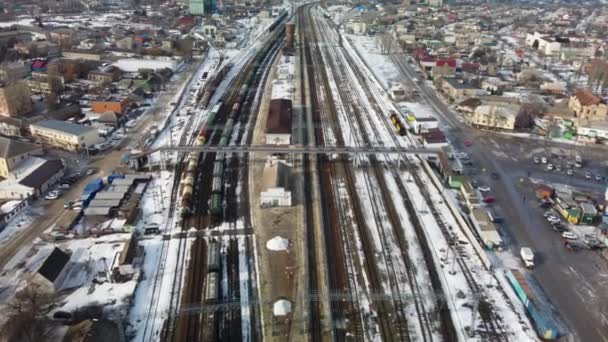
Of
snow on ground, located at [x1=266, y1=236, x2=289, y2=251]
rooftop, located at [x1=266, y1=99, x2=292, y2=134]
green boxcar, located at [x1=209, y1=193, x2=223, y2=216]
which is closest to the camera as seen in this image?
snow on ground, located at [x1=266, y1=236, x2=289, y2=251]

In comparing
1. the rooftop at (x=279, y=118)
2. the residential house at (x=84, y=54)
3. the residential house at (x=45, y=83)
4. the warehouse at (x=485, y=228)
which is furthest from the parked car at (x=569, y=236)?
the residential house at (x=84, y=54)

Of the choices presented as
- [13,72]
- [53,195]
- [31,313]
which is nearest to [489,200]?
[31,313]

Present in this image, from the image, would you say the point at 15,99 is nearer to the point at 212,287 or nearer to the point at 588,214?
the point at 212,287

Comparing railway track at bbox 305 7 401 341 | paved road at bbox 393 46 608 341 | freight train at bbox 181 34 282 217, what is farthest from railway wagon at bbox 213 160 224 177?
paved road at bbox 393 46 608 341

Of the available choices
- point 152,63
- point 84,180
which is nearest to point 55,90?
point 152,63

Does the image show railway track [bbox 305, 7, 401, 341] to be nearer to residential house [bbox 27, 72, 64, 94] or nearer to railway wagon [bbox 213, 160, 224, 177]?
railway wagon [bbox 213, 160, 224, 177]

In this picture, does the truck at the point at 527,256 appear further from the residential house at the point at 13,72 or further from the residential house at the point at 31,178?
the residential house at the point at 13,72
